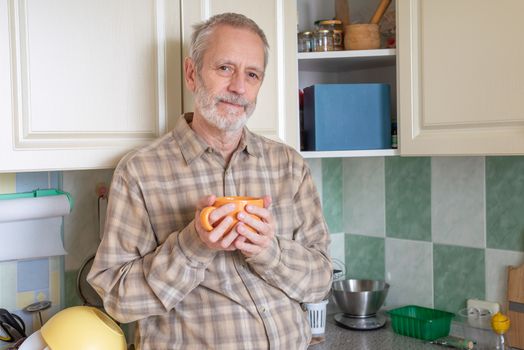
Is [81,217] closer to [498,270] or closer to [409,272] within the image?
[409,272]

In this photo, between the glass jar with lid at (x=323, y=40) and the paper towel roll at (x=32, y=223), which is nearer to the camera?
the paper towel roll at (x=32, y=223)

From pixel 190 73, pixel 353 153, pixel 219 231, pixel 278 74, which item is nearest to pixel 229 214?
pixel 219 231

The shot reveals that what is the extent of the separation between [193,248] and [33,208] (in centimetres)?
61

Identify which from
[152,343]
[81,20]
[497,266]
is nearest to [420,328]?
[497,266]

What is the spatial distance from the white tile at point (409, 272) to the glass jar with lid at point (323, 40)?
0.75 metres

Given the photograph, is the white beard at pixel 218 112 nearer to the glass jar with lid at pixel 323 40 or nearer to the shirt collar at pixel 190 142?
the shirt collar at pixel 190 142

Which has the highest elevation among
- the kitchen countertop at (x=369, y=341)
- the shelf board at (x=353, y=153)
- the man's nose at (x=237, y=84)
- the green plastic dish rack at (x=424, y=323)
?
the man's nose at (x=237, y=84)

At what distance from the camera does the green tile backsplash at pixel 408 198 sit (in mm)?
2225

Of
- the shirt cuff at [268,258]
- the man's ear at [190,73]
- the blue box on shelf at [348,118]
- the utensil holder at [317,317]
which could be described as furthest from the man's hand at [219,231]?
the utensil holder at [317,317]

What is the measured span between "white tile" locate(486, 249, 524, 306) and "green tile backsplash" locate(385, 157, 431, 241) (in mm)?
239

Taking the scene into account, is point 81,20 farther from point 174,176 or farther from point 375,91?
point 375,91

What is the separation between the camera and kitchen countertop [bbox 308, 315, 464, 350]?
197cm

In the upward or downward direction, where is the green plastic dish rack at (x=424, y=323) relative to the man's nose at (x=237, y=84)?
downward

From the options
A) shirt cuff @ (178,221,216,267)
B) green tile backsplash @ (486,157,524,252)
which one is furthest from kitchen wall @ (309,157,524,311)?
shirt cuff @ (178,221,216,267)
